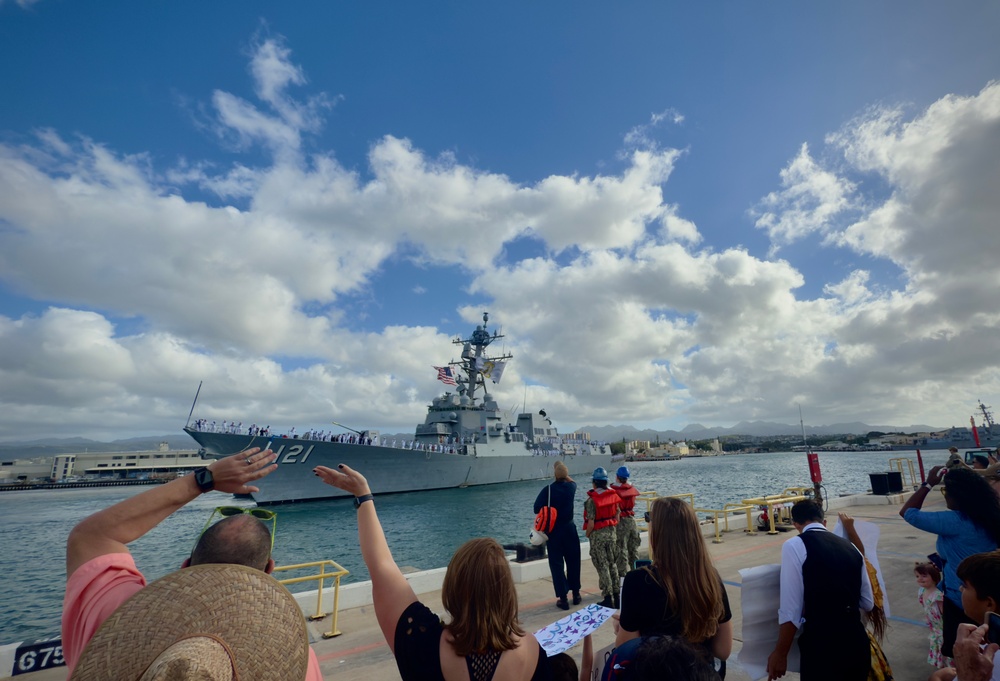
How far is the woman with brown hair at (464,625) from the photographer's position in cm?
168

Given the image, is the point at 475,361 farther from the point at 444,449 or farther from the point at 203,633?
the point at 203,633

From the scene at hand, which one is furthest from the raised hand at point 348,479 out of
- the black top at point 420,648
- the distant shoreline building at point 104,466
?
the distant shoreline building at point 104,466

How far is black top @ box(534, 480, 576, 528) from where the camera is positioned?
221 inches

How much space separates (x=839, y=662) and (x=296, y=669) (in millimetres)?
3036

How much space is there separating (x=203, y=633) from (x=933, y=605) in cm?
496

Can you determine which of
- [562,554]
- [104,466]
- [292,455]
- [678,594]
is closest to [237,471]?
[678,594]

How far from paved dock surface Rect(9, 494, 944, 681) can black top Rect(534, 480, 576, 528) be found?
3.61ft

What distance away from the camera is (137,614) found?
1144 mm

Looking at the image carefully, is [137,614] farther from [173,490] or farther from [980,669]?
[980,669]

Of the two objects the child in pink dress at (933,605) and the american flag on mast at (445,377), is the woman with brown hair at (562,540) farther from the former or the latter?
the american flag on mast at (445,377)

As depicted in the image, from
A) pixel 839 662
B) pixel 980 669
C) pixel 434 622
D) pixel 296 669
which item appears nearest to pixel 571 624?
pixel 434 622

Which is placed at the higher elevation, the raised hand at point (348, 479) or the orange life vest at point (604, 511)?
the raised hand at point (348, 479)

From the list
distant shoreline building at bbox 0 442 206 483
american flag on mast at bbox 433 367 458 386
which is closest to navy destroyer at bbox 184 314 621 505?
american flag on mast at bbox 433 367 458 386

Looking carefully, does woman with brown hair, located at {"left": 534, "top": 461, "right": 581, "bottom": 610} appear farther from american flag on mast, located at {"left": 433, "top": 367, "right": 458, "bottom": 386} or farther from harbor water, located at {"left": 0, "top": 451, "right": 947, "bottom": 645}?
american flag on mast, located at {"left": 433, "top": 367, "right": 458, "bottom": 386}
